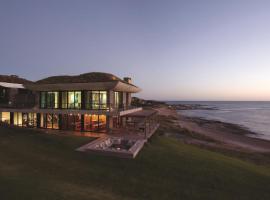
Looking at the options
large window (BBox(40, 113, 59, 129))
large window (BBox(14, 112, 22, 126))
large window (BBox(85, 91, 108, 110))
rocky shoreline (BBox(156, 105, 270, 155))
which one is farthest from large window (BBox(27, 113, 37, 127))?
rocky shoreline (BBox(156, 105, 270, 155))

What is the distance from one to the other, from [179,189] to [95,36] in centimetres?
3557

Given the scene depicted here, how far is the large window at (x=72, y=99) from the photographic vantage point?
72.8ft

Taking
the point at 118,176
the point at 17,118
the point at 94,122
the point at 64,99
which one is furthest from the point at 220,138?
the point at 17,118

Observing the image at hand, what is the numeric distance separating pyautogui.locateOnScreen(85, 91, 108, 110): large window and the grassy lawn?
6358 mm

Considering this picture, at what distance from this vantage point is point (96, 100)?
70.5ft

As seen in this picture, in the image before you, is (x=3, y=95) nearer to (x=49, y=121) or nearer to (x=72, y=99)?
(x=49, y=121)

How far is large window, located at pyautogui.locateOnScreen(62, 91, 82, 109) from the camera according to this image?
2220 centimetres

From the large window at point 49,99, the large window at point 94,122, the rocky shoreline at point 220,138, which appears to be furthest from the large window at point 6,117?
the rocky shoreline at point 220,138

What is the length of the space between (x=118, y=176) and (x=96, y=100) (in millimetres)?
12181

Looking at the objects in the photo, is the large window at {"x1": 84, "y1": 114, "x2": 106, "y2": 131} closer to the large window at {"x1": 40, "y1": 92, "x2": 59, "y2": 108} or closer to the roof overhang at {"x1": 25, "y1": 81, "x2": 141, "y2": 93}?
the roof overhang at {"x1": 25, "y1": 81, "x2": 141, "y2": 93}

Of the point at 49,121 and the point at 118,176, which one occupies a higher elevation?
the point at 49,121

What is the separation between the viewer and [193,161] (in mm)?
14141

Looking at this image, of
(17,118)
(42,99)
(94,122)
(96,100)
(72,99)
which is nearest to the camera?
(96,100)

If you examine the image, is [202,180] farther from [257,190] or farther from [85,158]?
[85,158]
